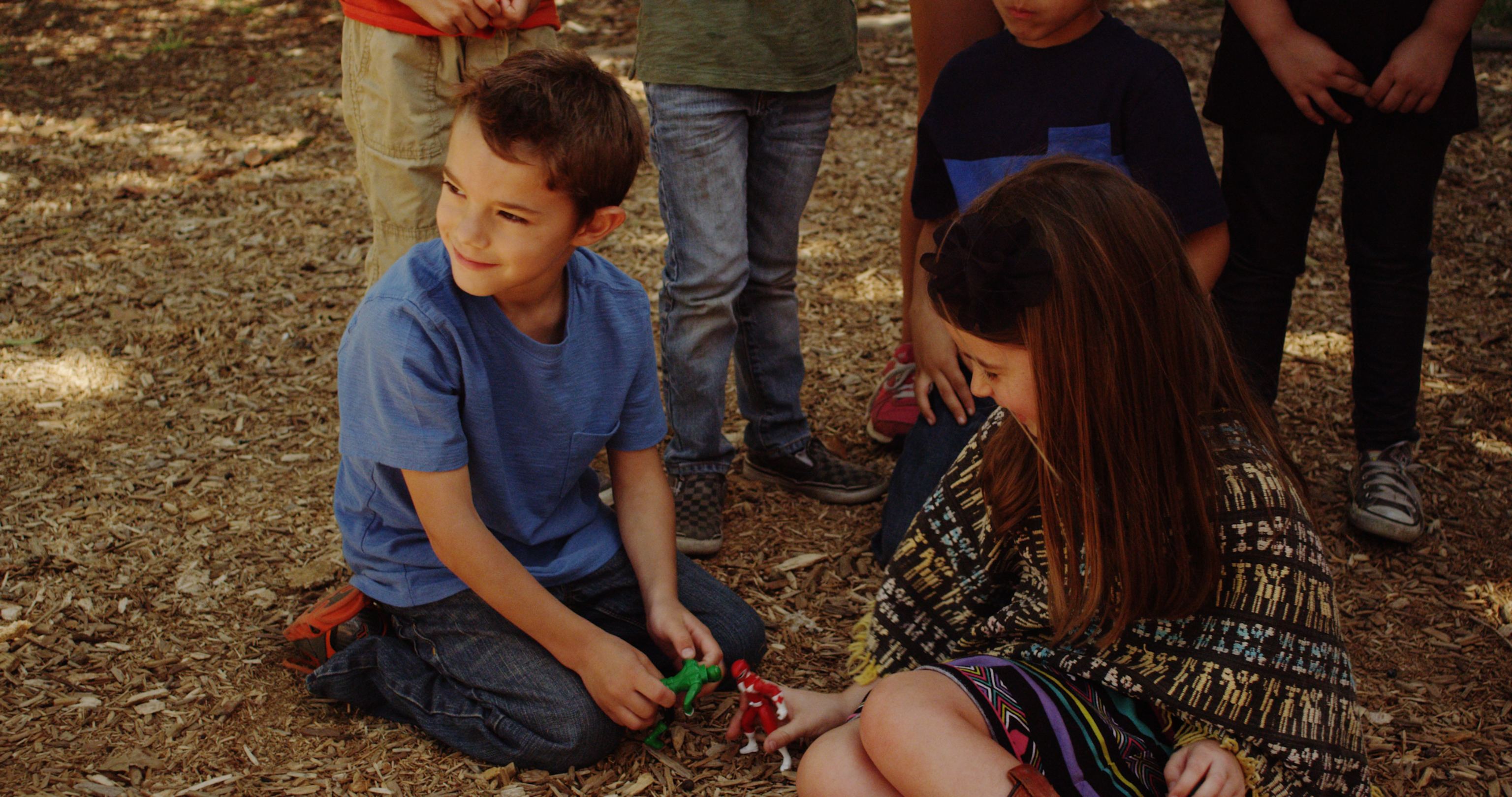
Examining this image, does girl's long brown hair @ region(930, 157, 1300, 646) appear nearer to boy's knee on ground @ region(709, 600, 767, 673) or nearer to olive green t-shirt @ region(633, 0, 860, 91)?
boy's knee on ground @ region(709, 600, 767, 673)

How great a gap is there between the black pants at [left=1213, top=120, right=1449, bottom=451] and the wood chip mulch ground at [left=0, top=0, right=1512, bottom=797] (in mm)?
361

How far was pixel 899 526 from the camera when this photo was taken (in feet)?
8.41

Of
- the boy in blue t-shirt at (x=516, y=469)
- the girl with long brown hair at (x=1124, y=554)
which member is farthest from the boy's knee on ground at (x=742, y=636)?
the girl with long brown hair at (x=1124, y=554)

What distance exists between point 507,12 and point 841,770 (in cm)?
173

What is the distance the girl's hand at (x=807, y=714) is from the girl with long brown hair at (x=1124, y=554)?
0.24 metres

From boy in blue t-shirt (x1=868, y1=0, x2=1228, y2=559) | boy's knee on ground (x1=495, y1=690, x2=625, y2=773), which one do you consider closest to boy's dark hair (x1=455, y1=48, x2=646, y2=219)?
boy in blue t-shirt (x1=868, y1=0, x2=1228, y2=559)

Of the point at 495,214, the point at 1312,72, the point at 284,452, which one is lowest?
the point at 284,452

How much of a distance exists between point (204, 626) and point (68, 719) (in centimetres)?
33

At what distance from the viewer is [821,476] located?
9.71 feet

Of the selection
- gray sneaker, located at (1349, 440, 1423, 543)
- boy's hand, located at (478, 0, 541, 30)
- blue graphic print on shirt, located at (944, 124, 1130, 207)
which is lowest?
gray sneaker, located at (1349, 440, 1423, 543)

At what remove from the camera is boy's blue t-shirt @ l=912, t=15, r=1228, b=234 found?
2303 mm

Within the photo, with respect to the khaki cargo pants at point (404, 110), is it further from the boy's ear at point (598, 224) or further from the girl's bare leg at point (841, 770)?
the girl's bare leg at point (841, 770)

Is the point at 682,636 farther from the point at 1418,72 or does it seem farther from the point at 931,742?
the point at 1418,72

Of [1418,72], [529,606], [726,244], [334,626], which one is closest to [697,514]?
[726,244]
